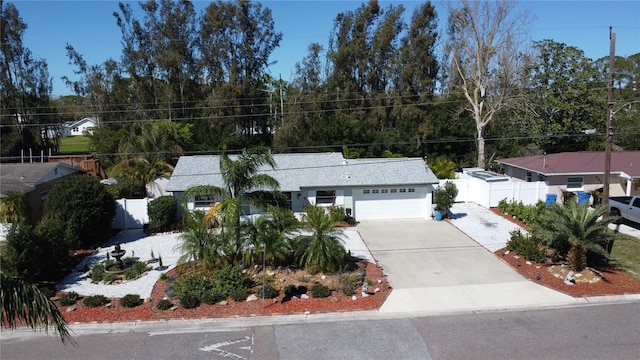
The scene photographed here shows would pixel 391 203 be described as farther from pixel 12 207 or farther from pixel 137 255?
pixel 12 207

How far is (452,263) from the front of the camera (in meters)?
17.4

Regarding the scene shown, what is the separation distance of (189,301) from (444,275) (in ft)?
Result: 28.3

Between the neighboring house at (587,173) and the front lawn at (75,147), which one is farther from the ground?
the front lawn at (75,147)

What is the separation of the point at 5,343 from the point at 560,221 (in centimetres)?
1692

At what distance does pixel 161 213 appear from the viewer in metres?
21.8

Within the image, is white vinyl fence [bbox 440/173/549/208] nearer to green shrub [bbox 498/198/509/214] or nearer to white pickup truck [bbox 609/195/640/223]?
green shrub [bbox 498/198/509/214]

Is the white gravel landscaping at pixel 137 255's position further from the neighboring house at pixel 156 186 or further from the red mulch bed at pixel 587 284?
the red mulch bed at pixel 587 284

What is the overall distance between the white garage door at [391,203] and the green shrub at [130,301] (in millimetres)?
12831

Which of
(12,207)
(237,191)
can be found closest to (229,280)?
(237,191)

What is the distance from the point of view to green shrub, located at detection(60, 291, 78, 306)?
13703mm

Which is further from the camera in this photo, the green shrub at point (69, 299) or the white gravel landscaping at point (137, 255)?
the white gravel landscaping at point (137, 255)

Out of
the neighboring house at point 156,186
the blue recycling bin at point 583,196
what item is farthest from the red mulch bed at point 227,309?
the blue recycling bin at point 583,196

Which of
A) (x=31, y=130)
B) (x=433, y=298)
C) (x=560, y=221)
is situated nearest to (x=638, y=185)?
(x=560, y=221)

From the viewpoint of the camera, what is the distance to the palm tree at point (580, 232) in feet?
50.0
